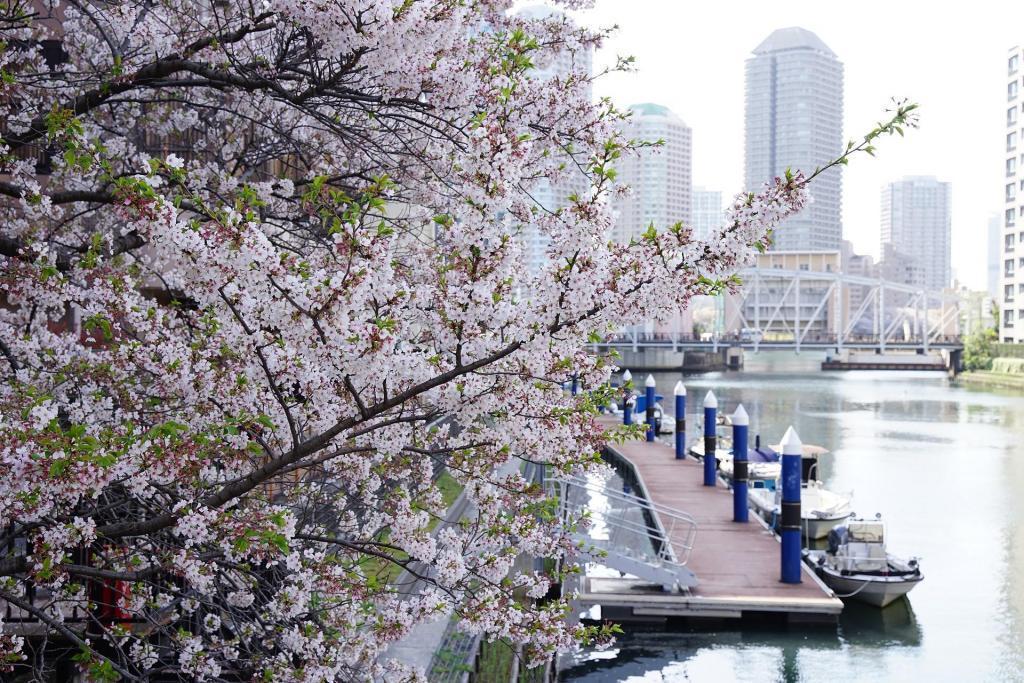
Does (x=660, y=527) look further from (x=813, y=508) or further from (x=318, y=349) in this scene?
(x=318, y=349)

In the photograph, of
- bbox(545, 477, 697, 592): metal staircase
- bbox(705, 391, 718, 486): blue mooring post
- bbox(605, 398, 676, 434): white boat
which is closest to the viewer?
bbox(545, 477, 697, 592): metal staircase

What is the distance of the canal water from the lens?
14.1 meters

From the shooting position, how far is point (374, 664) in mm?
5992

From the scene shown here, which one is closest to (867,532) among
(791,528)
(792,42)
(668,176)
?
(791,528)

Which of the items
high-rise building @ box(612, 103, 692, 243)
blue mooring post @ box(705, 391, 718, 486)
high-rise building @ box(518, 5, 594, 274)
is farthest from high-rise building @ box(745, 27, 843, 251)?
high-rise building @ box(518, 5, 594, 274)

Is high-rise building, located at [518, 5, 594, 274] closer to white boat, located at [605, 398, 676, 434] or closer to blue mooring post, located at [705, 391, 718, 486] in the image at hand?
blue mooring post, located at [705, 391, 718, 486]

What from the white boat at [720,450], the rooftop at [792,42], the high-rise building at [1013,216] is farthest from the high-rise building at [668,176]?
the white boat at [720,450]

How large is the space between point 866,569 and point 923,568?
4.08 m

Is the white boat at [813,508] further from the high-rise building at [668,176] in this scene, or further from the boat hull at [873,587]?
the high-rise building at [668,176]

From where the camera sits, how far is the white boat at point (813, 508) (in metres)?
21.8

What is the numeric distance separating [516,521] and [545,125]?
2.72 m

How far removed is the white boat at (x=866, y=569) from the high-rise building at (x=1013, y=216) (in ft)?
242

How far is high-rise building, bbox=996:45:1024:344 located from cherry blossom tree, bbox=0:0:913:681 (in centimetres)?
8565

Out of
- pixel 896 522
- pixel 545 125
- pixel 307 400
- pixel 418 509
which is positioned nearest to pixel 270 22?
pixel 545 125
